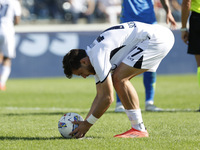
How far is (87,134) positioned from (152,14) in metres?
3.22

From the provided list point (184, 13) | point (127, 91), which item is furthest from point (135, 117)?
point (184, 13)

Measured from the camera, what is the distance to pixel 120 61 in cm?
524

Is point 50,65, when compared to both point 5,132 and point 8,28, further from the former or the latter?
point 5,132

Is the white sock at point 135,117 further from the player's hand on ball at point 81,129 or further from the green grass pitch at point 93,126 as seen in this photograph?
the player's hand on ball at point 81,129

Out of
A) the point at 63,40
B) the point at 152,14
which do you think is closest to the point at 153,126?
the point at 152,14

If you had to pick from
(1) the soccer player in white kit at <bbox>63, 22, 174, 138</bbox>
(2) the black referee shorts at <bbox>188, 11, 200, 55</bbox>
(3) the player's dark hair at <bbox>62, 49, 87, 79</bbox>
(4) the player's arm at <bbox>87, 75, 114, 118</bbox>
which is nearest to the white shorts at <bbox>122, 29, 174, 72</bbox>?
(1) the soccer player in white kit at <bbox>63, 22, 174, 138</bbox>

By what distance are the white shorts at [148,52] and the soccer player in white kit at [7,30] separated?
314 inches

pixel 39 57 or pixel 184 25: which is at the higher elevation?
pixel 184 25

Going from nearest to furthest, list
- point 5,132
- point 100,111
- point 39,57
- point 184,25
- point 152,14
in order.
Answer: point 100,111, point 5,132, point 184,25, point 152,14, point 39,57

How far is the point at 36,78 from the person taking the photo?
17141 mm

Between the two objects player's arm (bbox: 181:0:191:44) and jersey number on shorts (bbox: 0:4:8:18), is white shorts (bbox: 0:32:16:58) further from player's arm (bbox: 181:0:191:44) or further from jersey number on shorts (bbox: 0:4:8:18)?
player's arm (bbox: 181:0:191:44)

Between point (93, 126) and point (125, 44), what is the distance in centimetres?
143

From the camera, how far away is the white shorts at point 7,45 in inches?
507

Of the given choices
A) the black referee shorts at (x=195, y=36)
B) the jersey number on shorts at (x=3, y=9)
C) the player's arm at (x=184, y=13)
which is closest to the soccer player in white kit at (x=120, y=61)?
the player's arm at (x=184, y=13)
